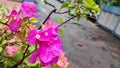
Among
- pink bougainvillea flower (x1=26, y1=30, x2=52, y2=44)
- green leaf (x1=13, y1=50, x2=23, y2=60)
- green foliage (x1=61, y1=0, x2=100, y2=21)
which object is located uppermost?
pink bougainvillea flower (x1=26, y1=30, x2=52, y2=44)

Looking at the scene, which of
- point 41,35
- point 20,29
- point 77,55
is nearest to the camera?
point 41,35

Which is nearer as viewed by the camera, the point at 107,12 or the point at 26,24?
the point at 26,24

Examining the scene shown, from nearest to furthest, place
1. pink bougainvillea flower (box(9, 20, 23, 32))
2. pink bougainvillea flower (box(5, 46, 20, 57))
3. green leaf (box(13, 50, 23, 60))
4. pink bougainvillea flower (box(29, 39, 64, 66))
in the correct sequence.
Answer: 1. pink bougainvillea flower (box(29, 39, 64, 66))
2. pink bougainvillea flower (box(9, 20, 23, 32))
3. green leaf (box(13, 50, 23, 60))
4. pink bougainvillea flower (box(5, 46, 20, 57))

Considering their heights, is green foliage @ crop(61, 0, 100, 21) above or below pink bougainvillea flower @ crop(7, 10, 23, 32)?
below

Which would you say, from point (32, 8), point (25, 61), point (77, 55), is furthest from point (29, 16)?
point (77, 55)

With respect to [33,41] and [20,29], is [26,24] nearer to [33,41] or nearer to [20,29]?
[20,29]

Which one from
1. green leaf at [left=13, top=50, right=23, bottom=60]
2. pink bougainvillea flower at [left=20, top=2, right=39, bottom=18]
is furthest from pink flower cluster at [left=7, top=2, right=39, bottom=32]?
green leaf at [left=13, top=50, right=23, bottom=60]

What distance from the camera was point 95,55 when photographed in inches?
388

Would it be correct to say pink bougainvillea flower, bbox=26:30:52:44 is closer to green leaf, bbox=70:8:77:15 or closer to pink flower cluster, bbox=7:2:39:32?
pink flower cluster, bbox=7:2:39:32

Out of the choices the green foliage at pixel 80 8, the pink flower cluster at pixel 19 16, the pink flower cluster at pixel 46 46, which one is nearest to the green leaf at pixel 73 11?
the green foliage at pixel 80 8

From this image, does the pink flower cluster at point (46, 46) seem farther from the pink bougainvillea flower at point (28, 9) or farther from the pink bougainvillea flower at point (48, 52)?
the pink bougainvillea flower at point (28, 9)

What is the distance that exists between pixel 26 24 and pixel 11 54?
0.82ft

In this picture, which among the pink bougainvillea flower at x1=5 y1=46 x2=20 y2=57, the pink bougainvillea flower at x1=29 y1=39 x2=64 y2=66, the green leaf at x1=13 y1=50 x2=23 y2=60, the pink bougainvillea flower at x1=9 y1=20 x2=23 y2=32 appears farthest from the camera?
the pink bougainvillea flower at x1=5 y1=46 x2=20 y2=57

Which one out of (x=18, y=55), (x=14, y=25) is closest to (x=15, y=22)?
(x=14, y=25)
